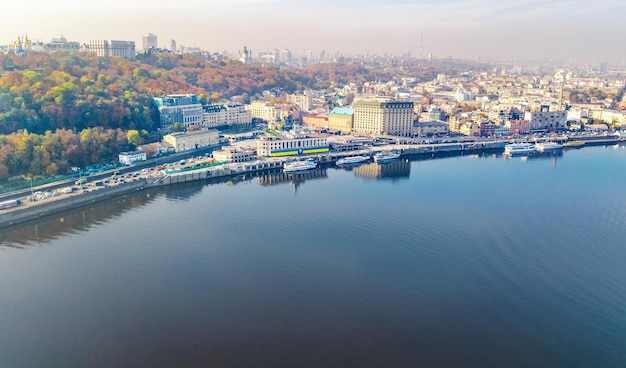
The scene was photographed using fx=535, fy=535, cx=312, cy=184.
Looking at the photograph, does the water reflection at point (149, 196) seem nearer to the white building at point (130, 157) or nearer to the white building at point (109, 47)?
the white building at point (130, 157)

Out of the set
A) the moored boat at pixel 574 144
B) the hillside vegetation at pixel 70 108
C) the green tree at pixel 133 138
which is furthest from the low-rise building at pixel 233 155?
the moored boat at pixel 574 144

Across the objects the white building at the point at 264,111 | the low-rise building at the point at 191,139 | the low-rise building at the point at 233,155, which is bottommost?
the low-rise building at the point at 233,155

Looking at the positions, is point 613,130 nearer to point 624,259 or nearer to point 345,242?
point 624,259

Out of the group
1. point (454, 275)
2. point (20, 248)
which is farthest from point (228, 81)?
point (454, 275)

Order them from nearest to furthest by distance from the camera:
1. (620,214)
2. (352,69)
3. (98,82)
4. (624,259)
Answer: (624,259) < (620,214) < (98,82) < (352,69)

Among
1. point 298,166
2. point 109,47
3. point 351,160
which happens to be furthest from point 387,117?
point 109,47

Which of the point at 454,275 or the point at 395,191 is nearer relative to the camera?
the point at 454,275
